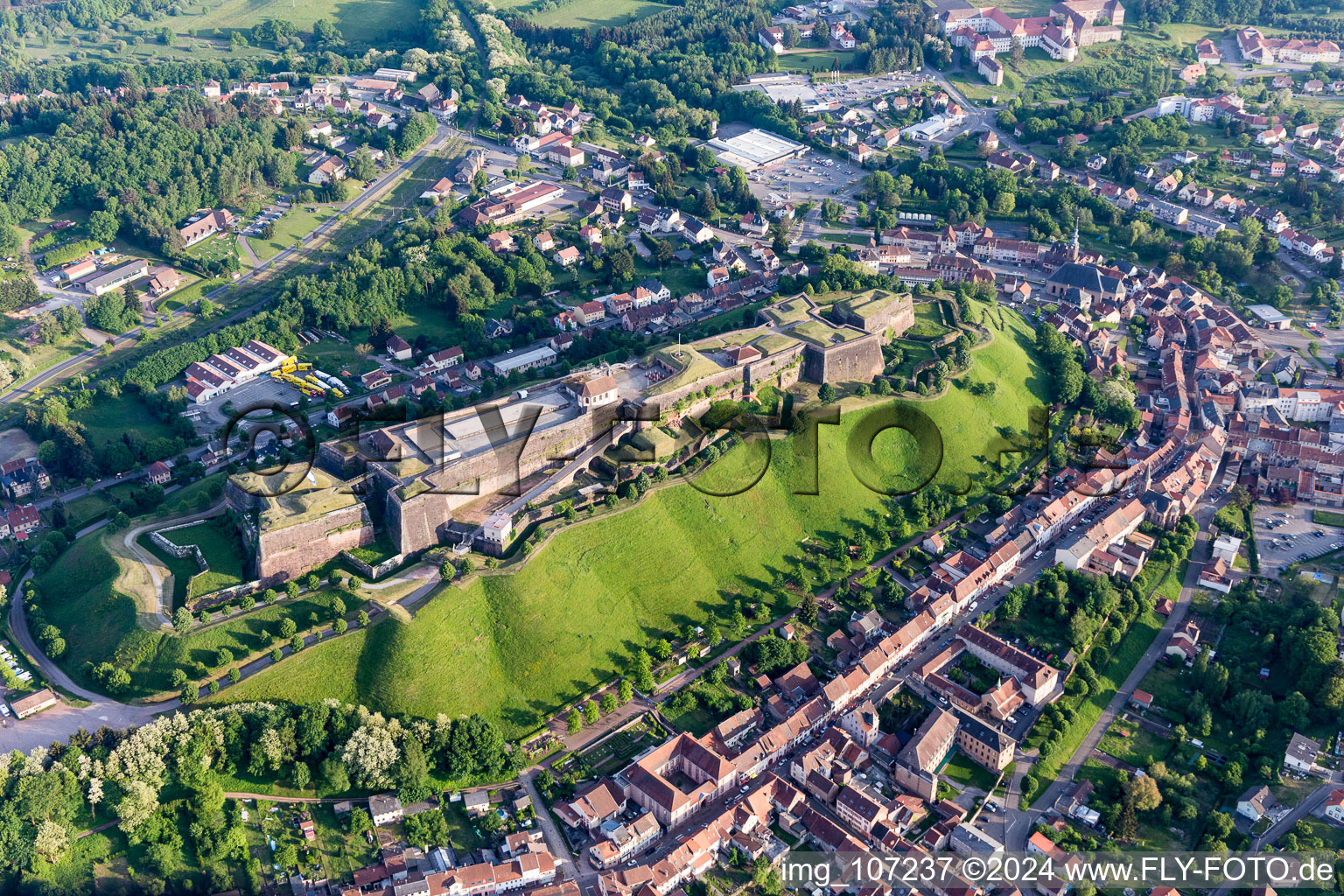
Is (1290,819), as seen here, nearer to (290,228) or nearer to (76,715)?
(76,715)

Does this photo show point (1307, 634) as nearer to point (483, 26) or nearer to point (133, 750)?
point (133, 750)

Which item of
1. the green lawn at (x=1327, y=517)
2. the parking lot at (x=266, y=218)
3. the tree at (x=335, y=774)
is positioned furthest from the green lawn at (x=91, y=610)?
the green lawn at (x=1327, y=517)

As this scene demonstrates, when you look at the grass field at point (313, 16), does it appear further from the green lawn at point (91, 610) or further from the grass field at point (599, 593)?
the grass field at point (599, 593)

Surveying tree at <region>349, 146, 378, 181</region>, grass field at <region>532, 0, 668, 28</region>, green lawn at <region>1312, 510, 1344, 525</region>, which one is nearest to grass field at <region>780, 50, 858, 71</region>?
grass field at <region>532, 0, 668, 28</region>

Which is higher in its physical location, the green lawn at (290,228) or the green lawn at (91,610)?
the green lawn at (290,228)

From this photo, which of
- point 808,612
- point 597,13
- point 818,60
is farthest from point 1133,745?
point 597,13

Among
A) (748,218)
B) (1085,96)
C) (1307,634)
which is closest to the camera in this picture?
(1307,634)

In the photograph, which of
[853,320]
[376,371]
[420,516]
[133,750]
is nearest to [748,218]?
[853,320]

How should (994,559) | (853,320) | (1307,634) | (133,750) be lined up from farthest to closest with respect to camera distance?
(853,320)
(994,559)
(1307,634)
(133,750)
